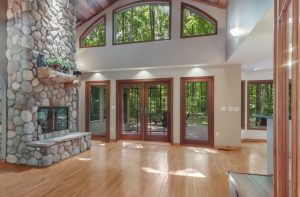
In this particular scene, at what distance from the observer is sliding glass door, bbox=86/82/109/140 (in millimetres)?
7508

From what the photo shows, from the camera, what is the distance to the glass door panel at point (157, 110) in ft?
22.6

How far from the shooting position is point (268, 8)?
242 cm

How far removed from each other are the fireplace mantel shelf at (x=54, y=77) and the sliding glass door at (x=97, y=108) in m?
1.97

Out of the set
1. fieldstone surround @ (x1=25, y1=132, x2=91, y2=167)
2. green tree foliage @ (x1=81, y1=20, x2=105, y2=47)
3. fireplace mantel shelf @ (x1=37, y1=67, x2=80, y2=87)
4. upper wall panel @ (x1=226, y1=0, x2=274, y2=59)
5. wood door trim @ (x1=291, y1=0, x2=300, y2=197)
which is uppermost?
green tree foliage @ (x1=81, y1=20, x2=105, y2=47)

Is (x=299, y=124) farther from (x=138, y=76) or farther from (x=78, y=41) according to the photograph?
(x=78, y=41)

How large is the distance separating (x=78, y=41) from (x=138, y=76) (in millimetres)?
2504

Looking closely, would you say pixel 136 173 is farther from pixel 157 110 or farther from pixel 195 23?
pixel 195 23

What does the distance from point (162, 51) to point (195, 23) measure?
127 cm

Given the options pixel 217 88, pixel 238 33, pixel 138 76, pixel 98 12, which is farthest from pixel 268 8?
pixel 98 12

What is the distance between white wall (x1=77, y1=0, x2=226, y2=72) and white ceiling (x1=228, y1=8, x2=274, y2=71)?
746 millimetres

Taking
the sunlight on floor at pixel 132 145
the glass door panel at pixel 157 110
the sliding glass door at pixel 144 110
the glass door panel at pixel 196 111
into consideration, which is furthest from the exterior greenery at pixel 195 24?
the sunlight on floor at pixel 132 145

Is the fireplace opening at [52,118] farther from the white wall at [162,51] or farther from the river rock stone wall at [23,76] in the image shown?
the white wall at [162,51]

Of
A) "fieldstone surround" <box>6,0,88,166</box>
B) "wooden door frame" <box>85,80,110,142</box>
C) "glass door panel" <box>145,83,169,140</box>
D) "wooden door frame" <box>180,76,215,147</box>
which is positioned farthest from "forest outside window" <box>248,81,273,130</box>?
"fieldstone surround" <box>6,0,88,166</box>

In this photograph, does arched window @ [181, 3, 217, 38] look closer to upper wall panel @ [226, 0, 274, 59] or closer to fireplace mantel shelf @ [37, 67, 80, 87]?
upper wall panel @ [226, 0, 274, 59]
